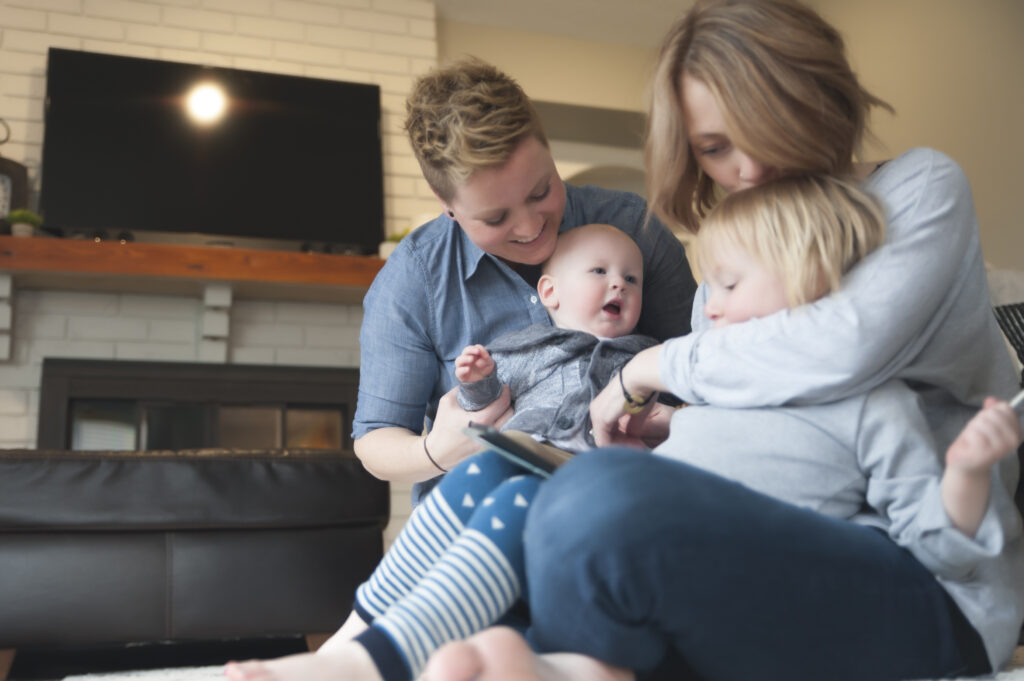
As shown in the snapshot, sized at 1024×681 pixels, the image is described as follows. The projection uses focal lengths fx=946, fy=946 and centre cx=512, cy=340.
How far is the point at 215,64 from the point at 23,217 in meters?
1.09

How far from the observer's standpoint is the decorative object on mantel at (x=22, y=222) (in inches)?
144

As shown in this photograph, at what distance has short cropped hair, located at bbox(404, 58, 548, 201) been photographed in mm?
1333

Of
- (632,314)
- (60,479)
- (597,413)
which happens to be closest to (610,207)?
(632,314)

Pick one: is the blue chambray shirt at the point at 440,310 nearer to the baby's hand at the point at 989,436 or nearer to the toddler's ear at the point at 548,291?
the toddler's ear at the point at 548,291

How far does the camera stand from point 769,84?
100 cm

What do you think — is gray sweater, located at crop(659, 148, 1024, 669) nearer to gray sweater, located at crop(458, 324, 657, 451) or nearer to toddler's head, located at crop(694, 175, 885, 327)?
toddler's head, located at crop(694, 175, 885, 327)

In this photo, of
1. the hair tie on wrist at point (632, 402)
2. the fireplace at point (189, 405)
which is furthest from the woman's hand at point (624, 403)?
the fireplace at point (189, 405)

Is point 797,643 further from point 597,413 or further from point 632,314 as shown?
point 632,314

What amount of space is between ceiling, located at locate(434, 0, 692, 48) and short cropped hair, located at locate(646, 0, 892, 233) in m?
3.76

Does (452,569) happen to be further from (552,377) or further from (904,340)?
(552,377)

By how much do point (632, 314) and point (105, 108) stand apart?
322 cm

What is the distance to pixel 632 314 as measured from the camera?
1.47 m

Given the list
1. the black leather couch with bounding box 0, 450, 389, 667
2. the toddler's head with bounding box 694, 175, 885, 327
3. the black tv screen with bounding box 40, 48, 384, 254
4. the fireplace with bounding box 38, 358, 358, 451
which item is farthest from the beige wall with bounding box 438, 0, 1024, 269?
the toddler's head with bounding box 694, 175, 885, 327

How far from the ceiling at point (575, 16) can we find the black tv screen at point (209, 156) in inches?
29.0
